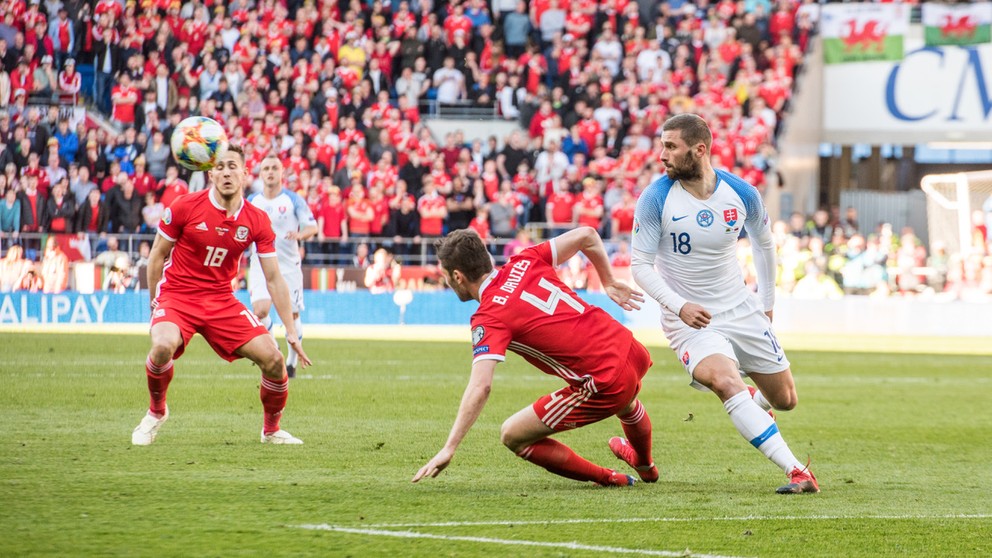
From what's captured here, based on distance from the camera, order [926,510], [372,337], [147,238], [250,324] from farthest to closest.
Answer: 1. [147,238]
2. [372,337]
3. [250,324]
4. [926,510]

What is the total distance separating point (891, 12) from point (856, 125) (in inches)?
105

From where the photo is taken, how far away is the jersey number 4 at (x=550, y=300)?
268 inches

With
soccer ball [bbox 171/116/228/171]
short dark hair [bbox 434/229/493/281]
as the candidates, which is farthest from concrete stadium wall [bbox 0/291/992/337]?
short dark hair [bbox 434/229/493/281]

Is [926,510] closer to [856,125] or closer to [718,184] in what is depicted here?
[718,184]

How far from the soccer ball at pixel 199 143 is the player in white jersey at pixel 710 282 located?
134 inches

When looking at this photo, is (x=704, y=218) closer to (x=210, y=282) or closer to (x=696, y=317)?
(x=696, y=317)

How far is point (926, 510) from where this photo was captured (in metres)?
6.79

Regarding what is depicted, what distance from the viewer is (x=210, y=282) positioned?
29.3 ft

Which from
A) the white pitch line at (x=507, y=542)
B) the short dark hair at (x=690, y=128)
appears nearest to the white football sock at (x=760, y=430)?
the short dark hair at (x=690, y=128)

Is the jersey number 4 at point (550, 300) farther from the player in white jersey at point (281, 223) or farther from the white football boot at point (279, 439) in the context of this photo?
the player in white jersey at point (281, 223)

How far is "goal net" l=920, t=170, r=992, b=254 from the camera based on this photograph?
27.8m

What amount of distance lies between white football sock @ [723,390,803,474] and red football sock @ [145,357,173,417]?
12.4 feet

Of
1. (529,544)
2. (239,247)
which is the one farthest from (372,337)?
(529,544)

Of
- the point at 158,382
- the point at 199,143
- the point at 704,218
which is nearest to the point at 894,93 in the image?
the point at 199,143
